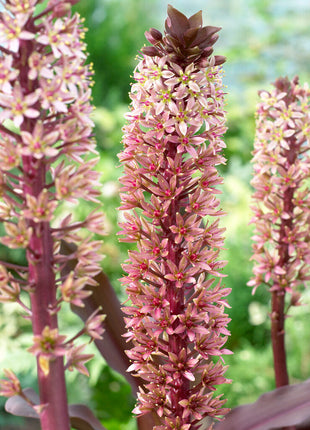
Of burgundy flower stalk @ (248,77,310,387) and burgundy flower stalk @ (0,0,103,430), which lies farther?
burgundy flower stalk @ (248,77,310,387)

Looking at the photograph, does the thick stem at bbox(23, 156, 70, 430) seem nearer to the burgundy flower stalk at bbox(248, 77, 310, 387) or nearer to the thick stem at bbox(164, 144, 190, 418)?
the thick stem at bbox(164, 144, 190, 418)

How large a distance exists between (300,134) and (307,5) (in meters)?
3.04

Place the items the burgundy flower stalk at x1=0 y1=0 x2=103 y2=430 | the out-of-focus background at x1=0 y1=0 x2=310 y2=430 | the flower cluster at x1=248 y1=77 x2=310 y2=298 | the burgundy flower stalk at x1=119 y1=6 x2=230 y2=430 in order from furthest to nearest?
the out-of-focus background at x1=0 y1=0 x2=310 y2=430, the flower cluster at x1=248 y1=77 x2=310 y2=298, the burgundy flower stalk at x1=119 y1=6 x2=230 y2=430, the burgundy flower stalk at x1=0 y1=0 x2=103 y2=430

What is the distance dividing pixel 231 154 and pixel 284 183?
1867 mm

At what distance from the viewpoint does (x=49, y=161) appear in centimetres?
59

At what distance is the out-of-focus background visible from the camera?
74.8 inches

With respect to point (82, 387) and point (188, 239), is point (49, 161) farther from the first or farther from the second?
point (82, 387)

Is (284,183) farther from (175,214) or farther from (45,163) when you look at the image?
(45,163)

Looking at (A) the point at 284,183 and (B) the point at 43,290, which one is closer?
(B) the point at 43,290

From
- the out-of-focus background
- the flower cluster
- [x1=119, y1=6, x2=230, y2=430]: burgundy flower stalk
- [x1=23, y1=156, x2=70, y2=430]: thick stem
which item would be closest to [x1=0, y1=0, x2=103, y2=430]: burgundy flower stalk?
[x1=23, y1=156, x2=70, y2=430]: thick stem

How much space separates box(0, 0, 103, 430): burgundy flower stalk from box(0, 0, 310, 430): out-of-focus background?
14.5 inches

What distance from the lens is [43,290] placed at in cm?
61

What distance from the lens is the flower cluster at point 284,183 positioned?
3.43ft

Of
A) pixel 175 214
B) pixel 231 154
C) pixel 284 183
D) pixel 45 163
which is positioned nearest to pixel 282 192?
pixel 284 183
